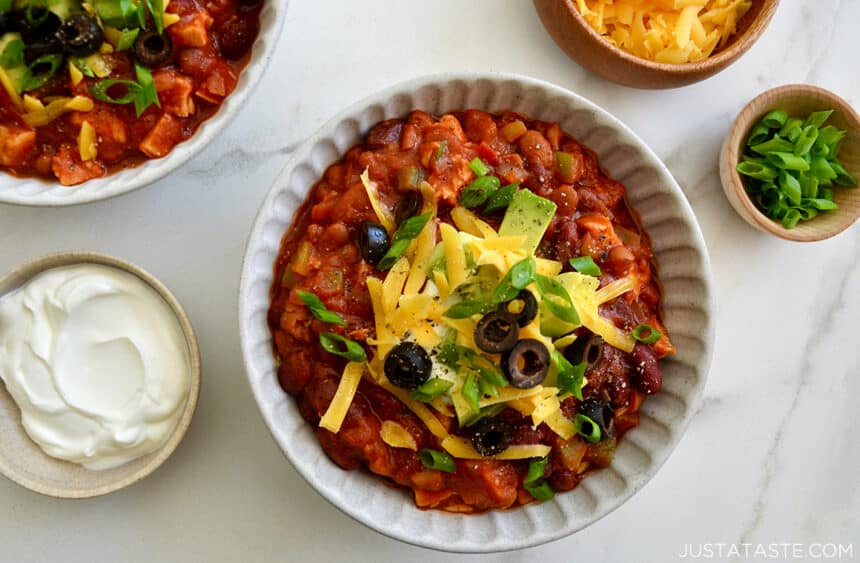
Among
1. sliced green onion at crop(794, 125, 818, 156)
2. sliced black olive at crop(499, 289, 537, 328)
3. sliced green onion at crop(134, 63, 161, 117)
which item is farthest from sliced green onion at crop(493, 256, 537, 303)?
sliced green onion at crop(794, 125, 818, 156)

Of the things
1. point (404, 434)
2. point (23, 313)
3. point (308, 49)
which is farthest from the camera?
point (308, 49)

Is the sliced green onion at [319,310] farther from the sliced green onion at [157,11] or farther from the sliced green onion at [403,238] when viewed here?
the sliced green onion at [157,11]

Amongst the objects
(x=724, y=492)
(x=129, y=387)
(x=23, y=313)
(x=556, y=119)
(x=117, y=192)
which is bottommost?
(x=724, y=492)

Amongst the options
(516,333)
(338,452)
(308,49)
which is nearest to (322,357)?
(338,452)

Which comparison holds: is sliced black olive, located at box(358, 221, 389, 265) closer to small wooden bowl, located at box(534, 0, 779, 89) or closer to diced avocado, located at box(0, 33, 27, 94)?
small wooden bowl, located at box(534, 0, 779, 89)

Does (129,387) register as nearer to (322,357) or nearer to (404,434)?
(322,357)
